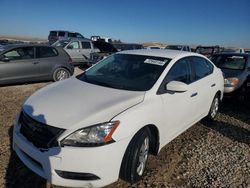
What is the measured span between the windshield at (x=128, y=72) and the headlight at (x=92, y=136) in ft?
3.05

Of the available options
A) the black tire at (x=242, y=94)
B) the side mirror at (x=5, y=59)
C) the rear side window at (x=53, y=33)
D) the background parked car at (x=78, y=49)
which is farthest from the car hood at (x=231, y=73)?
the rear side window at (x=53, y=33)

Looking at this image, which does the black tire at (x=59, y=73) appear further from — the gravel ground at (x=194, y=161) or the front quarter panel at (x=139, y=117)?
the front quarter panel at (x=139, y=117)

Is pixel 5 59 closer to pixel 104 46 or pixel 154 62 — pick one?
pixel 154 62

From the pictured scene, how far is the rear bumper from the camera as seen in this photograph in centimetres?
258

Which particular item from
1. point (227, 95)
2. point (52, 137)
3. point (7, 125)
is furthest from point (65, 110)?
point (227, 95)

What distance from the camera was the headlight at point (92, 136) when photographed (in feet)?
8.60

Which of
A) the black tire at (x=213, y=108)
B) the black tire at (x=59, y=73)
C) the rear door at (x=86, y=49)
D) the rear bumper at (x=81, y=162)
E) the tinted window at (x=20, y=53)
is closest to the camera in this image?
the rear bumper at (x=81, y=162)

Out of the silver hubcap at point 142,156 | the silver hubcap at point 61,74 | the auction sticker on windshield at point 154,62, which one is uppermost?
the auction sticker on windshield at point 154,62

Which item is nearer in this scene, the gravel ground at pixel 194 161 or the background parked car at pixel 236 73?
the gravel ground at pixel 194 161

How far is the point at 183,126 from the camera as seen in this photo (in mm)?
4109

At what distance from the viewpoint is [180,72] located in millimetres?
4078

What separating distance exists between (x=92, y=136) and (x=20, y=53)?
726 centimetres

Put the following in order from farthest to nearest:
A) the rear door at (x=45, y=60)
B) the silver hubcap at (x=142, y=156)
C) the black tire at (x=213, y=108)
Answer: the rear door at (x=45, y=60) < the black tire at (x=213, y=108) < the silver hubcap at (x=142, y=156)

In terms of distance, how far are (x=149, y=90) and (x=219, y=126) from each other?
283cm
